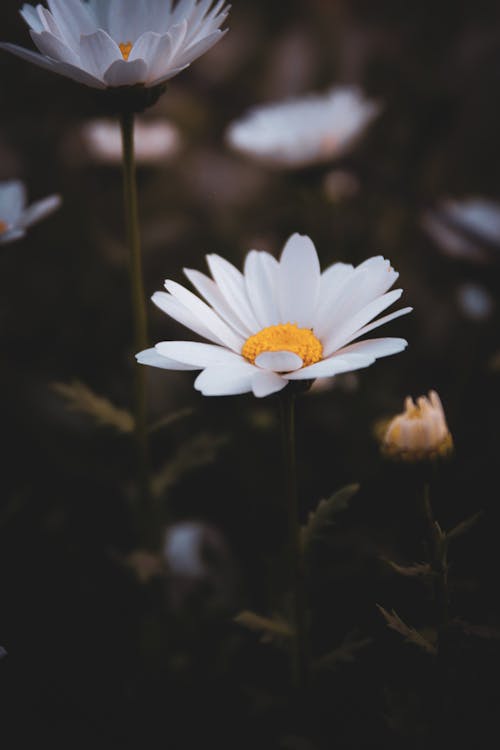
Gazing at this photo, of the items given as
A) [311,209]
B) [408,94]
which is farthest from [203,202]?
[311,209]

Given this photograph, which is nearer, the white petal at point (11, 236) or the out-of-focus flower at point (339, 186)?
the white petal at point (11, 236)

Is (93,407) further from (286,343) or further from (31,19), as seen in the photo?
(31,19)

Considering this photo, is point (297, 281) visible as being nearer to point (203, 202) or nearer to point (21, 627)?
point (21, 627)

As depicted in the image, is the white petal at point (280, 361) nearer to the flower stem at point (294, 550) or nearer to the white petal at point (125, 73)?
the flower stem at point (294, 550)

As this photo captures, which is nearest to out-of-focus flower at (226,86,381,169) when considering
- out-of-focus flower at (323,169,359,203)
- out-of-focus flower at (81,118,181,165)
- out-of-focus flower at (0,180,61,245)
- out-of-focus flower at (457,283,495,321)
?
out-of-focus flower at (323,169,359,203)

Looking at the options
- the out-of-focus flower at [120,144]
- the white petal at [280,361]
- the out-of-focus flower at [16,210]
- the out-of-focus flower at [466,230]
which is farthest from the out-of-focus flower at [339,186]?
the white petal at [280,361]

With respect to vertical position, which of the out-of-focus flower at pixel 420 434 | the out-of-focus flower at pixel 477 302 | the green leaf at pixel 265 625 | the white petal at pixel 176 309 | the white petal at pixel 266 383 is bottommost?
the green leaf at pixel 265 625

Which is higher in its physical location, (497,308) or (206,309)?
(497,308)
